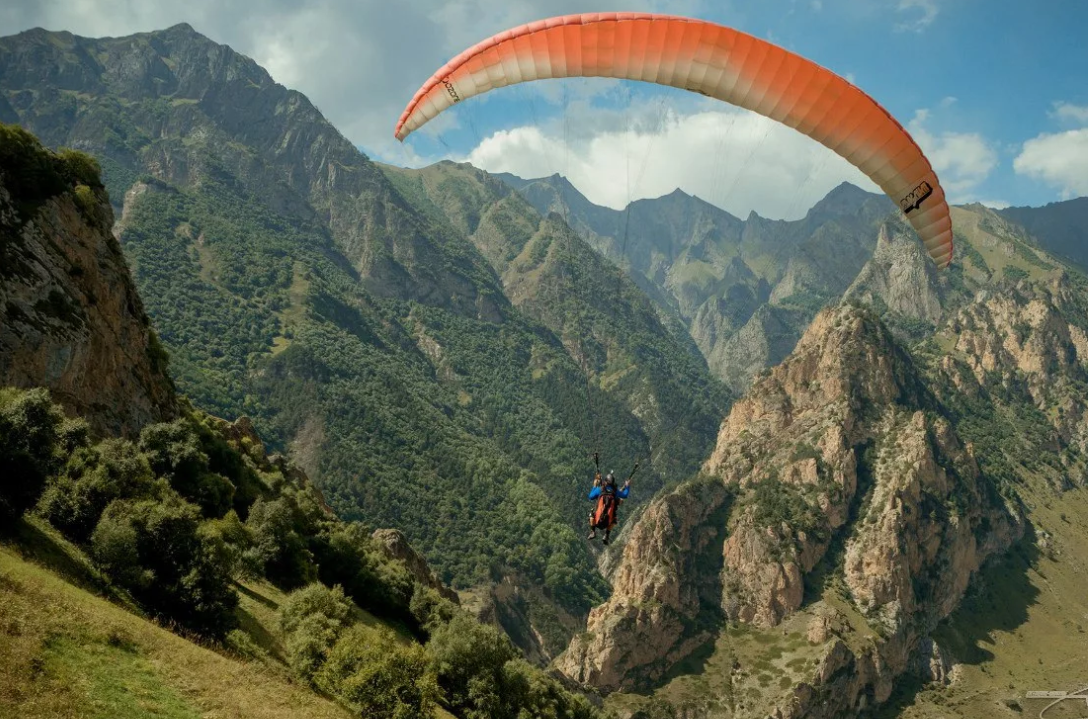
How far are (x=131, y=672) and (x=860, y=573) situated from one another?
162318mm

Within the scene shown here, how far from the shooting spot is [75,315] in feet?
123

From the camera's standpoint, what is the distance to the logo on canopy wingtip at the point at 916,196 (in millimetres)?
31578

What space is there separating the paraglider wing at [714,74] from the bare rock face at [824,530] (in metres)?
118

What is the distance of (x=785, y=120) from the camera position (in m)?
32.1

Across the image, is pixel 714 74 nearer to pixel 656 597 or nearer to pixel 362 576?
pixel 362 576

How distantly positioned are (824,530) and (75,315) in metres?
157

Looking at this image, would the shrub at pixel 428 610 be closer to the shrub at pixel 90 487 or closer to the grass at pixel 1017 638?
the shrub at pixel 90 487

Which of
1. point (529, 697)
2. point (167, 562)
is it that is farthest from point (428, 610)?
point (167, 562)

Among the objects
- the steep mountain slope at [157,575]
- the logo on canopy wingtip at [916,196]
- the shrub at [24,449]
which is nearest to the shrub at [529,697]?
the steep mountain slope at [157,575]

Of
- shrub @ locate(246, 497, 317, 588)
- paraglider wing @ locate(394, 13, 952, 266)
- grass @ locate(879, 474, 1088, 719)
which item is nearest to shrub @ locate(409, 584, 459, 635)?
shrub @ locate(246, 497, 317, 588)

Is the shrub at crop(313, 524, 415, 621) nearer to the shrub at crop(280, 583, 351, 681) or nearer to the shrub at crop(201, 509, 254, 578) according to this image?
the shrub at crop(201, 509, 254, 578)

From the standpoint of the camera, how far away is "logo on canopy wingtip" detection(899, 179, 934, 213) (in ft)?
104

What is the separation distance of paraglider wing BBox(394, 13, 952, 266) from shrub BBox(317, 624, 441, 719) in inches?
960

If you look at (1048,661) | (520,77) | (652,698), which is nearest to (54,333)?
(520,77)
